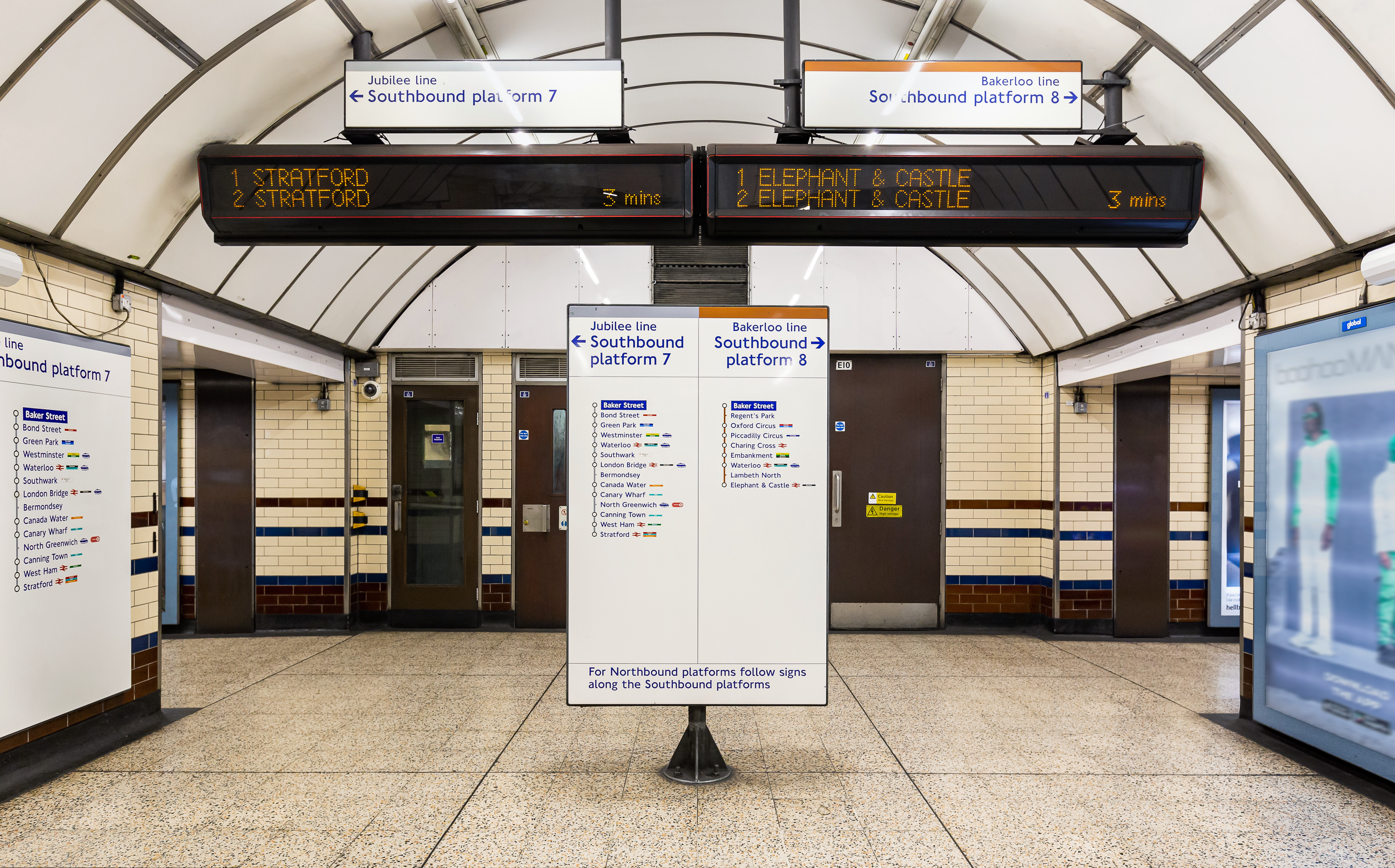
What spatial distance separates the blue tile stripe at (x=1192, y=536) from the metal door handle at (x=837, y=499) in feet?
9.82

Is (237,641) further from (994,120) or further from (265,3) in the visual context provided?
(994,120)

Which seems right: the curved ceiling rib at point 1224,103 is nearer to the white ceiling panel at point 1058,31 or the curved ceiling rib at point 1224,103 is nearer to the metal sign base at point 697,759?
the white ceiling panel at point 1058,31

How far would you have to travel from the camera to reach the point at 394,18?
3.45 metres

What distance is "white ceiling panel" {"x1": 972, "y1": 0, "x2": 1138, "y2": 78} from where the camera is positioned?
10.8ft

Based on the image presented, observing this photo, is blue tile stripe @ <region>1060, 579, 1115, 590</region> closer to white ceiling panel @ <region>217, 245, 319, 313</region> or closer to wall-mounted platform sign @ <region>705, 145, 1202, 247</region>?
wall-mounted platform sign @ <region>705, 145, 1202, 247</region>

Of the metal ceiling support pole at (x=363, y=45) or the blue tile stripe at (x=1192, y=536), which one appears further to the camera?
the blue tile stripe at (x=1192, y=536)

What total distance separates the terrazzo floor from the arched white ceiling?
2.56 meters

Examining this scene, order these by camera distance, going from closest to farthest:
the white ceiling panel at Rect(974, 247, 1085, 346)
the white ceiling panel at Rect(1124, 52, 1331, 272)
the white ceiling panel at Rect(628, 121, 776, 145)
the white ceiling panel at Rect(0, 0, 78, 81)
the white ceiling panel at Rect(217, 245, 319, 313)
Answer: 1. the white ceiling panel at Rect(0, 0, 78, 81)
2. the white ceiling panel at Rect(1124, 52, 1331, 272)
3. the white ceiling panel at Rect(217, 245, 319, 313)
4. the white ceiling panel at Rect(628, 121, 776, 145)
5. the white ceiling panel at Rect(974, 247, 1085, 346)

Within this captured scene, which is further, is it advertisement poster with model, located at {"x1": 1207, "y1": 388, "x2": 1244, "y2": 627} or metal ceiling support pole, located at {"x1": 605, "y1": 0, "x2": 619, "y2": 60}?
advertisement poster with model, located at {"x1": 1207, "y1": 388, "x2": 1244, "y2": 627}

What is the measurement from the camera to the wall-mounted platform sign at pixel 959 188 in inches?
117

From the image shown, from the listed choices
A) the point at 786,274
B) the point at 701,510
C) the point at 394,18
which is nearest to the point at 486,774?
the point at 701,510

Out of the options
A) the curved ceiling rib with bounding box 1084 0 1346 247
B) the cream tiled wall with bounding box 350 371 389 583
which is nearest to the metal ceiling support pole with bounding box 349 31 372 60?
the curved ceiling rib with bounding box 1084 0 1346 247

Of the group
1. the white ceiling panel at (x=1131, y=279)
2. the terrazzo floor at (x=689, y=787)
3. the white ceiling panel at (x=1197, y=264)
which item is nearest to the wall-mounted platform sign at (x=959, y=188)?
the white ceiling panel at (x=1197, y=264)

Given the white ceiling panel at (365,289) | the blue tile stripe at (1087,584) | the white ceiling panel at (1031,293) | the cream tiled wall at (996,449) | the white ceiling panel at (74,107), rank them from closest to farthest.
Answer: the white ceiling panel at (74,107) → the white ceiling panel at (365,289) → the white ceiling panel at (1031,293) → the blue tile stripe at (1087,584) → the cream tiled wall at (996,449)
